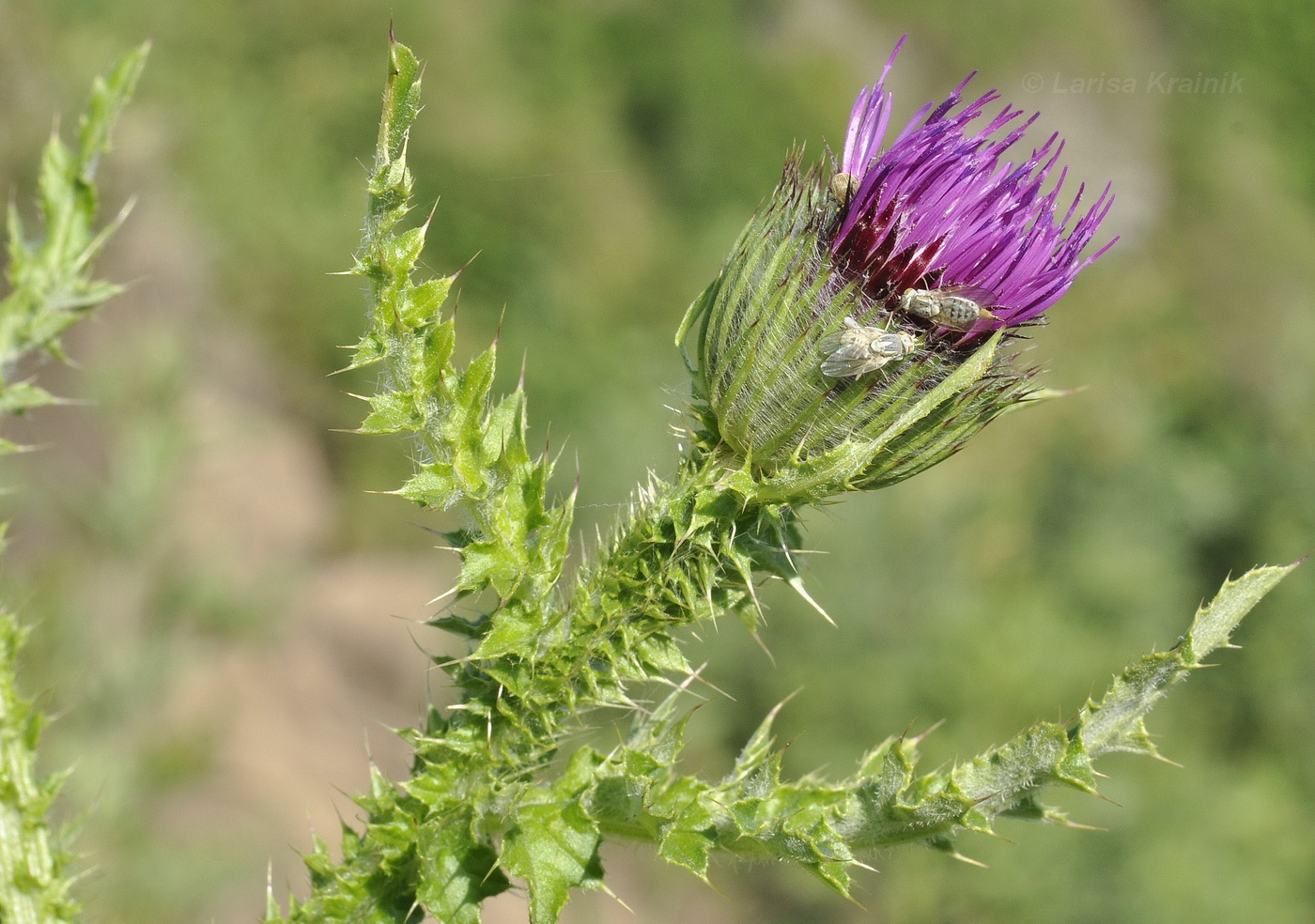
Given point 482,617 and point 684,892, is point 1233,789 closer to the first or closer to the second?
point 684,892

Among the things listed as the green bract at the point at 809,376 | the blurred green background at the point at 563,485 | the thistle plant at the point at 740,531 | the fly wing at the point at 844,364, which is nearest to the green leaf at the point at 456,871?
the thistle plant at the point at 740,531

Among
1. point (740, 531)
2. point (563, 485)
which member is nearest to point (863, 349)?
point (740, 531)

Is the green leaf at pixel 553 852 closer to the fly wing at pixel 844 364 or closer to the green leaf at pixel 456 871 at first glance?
the green leaf at pixel 456 871

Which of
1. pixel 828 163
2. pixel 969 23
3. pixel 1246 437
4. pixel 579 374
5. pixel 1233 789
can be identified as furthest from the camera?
pixel 969 23

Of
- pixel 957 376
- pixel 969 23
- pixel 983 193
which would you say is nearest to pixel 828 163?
pixel 983 193

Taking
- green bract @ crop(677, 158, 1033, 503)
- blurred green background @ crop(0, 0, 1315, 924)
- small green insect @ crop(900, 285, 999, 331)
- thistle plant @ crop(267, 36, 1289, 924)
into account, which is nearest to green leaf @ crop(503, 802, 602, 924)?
thistle plant @ crop(267, 36, 1289, 924)

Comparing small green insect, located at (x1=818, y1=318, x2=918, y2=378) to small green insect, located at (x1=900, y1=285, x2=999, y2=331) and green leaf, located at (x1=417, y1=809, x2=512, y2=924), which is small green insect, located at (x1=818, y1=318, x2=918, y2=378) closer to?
small green insect, located at (x1=900, y1=285, x2=999, y2=331)

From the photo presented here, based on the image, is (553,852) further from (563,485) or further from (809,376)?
(563,485)
